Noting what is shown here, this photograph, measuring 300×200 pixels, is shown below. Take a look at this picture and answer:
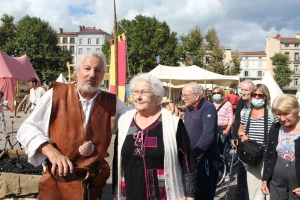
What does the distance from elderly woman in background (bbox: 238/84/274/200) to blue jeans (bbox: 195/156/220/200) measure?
536 mm

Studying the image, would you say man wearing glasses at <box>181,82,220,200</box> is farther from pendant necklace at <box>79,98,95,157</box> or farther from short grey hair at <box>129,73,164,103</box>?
pendant necklace at <box>79,98,95,157</box>

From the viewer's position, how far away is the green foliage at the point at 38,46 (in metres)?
48.6

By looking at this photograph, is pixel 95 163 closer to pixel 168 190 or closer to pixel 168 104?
pixel 168 190

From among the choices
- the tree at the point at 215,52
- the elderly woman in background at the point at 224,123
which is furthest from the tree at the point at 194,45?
the elderly woman in background at the point at 224,123

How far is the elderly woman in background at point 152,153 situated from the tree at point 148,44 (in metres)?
44.3

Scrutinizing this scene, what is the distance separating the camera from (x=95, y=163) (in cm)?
251

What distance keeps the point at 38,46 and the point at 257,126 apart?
51.4m

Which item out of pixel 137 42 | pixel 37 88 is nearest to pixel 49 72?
pixel 137 42

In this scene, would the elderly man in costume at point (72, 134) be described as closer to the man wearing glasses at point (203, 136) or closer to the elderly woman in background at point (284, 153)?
the man wearing glasses at point (203, 136)

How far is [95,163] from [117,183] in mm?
296

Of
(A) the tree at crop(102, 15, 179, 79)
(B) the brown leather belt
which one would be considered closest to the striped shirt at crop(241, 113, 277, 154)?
(B) the brown leather belt

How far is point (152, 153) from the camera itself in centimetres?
246

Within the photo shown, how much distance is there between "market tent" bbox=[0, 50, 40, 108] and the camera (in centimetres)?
2378

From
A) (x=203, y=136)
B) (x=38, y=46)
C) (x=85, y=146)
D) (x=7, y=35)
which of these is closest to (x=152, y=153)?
(x=85, y=146)
